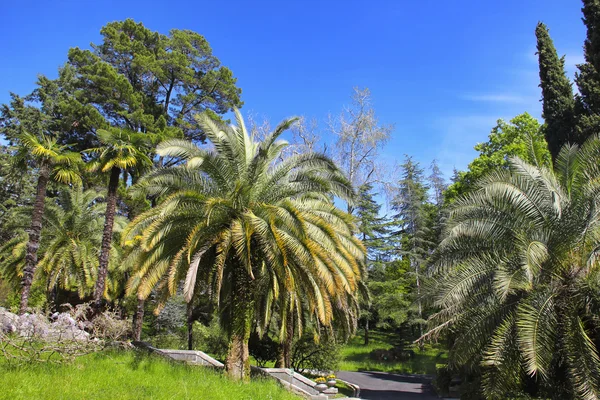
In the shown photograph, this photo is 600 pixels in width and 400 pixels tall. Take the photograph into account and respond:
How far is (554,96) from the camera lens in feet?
76.5

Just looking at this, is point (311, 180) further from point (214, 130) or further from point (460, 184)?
point (460, 184)

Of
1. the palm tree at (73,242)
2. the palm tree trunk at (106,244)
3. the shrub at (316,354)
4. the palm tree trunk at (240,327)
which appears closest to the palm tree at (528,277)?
the palm tree trunk at (240,327)

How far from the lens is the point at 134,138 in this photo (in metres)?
18.6

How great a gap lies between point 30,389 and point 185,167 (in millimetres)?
7032

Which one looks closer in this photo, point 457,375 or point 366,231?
point 457,375

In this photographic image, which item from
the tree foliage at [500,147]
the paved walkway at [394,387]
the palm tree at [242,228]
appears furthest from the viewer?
the tree foliage at [500,147]

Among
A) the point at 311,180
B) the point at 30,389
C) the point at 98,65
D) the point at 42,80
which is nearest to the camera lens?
the point at 30,389

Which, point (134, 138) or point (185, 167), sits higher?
point (134, 138)

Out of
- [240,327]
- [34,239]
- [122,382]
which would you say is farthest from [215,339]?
[122,382]

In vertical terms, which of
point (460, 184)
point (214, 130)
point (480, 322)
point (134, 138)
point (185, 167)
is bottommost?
point (480, 322)

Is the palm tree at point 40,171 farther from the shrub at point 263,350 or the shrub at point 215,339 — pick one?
the shrub at point 263,350

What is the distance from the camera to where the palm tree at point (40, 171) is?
18172 millimetres

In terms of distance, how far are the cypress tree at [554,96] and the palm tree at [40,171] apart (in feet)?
73.2

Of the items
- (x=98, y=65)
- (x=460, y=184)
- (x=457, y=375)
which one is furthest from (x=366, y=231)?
(x=98, y=65)
